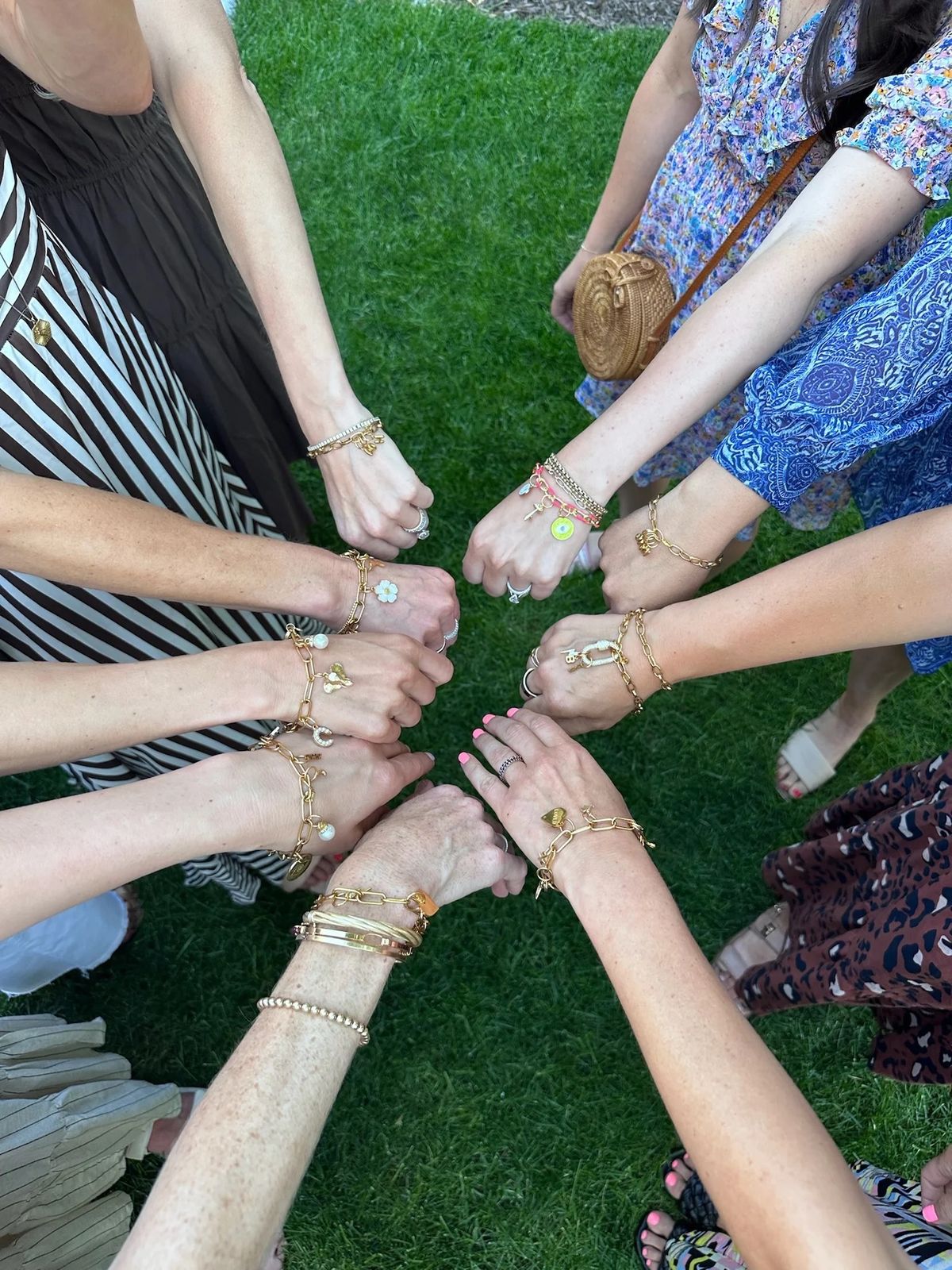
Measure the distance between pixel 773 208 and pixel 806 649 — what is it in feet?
3.06

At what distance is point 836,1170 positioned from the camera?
109cm

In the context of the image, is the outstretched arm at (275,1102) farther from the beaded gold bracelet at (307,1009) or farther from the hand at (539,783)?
the hand at (539,783)

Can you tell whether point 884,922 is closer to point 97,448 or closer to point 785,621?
point 785,621

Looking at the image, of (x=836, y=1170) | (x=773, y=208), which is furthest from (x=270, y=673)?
(x=773, y=208)

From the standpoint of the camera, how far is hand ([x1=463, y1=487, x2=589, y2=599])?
1.81 metres

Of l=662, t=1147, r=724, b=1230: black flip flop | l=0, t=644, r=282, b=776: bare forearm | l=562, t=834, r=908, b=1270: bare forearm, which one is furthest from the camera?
l=662, t=1147, r=724, b=1230: black flip flop

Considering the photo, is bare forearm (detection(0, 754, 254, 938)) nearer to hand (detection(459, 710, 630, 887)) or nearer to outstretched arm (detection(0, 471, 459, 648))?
outstretched arm (detection(0, 471, 459, 648))

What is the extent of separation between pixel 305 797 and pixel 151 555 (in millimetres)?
499

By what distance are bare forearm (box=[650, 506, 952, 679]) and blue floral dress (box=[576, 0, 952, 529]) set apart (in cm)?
61

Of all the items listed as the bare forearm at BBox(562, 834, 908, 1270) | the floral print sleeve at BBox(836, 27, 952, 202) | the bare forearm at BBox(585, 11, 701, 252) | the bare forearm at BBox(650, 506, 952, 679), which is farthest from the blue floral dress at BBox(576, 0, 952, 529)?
the bare forearm at BBox(562, 834, 908, 1270)

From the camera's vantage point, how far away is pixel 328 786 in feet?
5.25

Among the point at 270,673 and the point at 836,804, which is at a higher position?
the point at 270,673

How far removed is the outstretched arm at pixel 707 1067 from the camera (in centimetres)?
104

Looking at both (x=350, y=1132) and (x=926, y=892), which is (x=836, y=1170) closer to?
(x=926, y=892)
